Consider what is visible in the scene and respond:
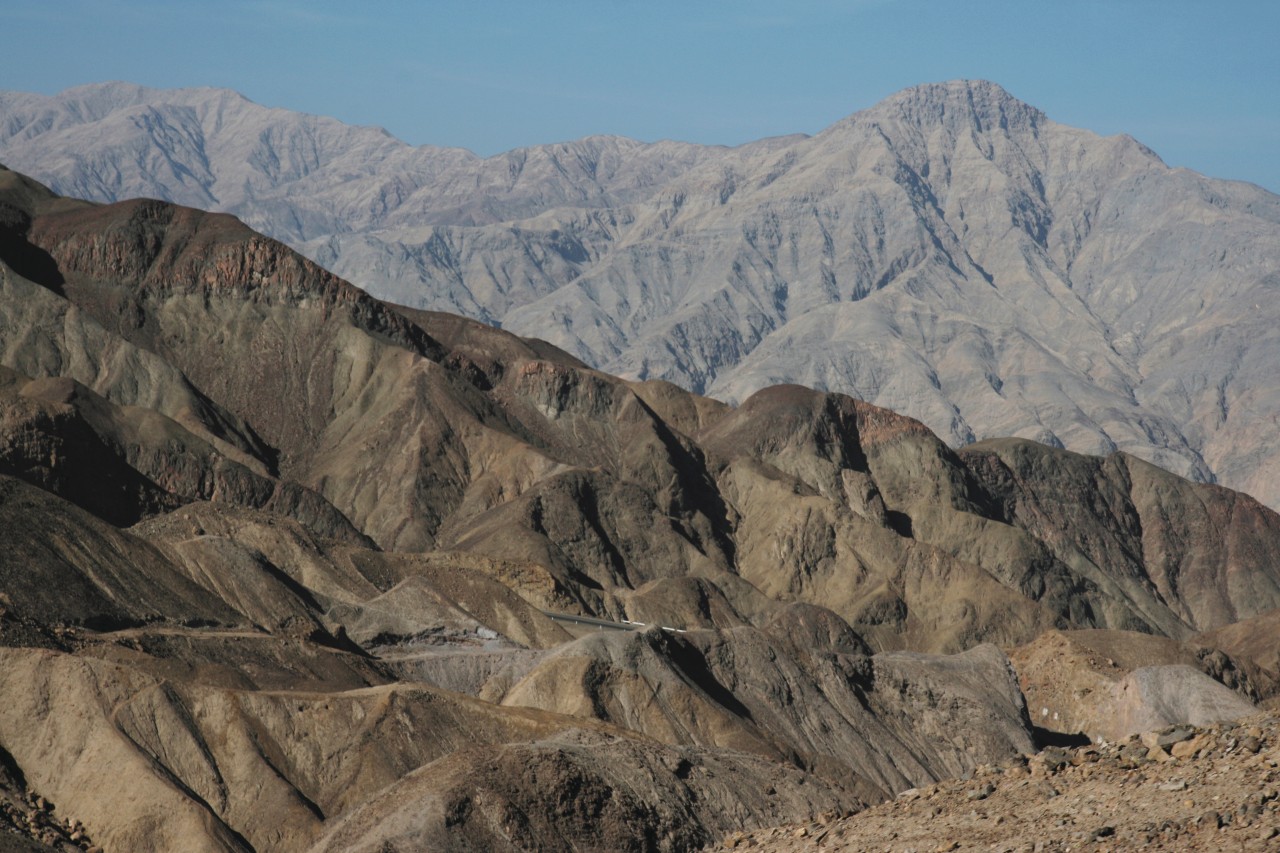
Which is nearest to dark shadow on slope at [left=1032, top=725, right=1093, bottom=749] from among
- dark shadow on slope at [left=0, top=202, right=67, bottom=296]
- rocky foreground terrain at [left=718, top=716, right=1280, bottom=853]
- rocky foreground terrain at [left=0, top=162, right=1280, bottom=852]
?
rocky foreground terrain at [left=0, top=162, right=1280, bottom=852]

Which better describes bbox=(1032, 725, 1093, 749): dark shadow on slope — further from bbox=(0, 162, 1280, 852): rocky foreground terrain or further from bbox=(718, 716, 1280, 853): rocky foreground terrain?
bbox=(718, 716, 1280, 853): rocky foreground terrain

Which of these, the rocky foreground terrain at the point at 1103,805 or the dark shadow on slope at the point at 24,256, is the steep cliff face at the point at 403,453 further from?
the rocky foreground terrain at the point at 1103,805

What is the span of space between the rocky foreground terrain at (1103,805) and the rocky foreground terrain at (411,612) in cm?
147

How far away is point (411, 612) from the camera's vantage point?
106 metres

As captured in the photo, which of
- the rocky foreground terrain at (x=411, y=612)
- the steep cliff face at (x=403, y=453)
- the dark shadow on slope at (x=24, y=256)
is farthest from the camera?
the dark shadow on slope at (x=24, y=256)

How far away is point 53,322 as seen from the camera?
171 m

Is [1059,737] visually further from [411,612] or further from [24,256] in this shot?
[24,256]

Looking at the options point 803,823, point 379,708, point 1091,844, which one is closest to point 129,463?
point 379,708

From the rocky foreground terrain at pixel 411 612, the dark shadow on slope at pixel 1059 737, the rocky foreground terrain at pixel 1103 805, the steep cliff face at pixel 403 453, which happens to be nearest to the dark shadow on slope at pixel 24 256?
the rocky foreground terrain at pixel 411 612

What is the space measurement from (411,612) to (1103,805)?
78840mm

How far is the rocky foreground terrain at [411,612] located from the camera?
59.5 m

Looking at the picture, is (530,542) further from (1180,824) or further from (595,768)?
(1180,824)

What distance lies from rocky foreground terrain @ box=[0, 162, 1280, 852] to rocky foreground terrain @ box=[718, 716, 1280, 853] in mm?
1468

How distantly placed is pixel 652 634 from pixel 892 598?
86471 millimetres
